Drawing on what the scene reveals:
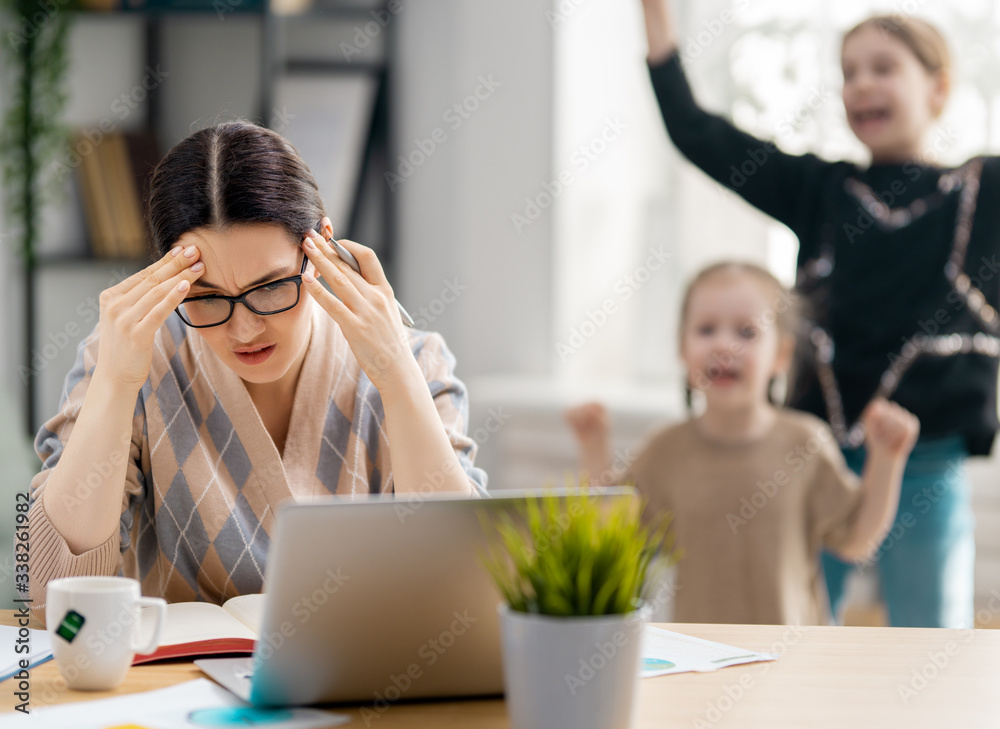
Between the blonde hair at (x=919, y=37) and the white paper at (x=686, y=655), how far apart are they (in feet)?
5.07

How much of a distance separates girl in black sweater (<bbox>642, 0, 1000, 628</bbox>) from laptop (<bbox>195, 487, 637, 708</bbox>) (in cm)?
149

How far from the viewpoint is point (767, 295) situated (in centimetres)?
219

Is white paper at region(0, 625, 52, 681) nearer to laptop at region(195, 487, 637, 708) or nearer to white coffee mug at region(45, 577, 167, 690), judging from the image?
white coffee mug at region(45, 577, 167, 690)

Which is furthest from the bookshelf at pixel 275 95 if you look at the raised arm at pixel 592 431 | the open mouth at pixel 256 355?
the open mouth at pixel 256 355

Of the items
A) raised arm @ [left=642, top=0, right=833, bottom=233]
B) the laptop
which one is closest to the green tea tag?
the laptop

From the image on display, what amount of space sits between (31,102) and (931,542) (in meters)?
2.56

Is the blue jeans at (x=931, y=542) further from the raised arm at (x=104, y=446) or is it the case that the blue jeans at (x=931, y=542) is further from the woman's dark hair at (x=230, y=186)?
the raised arm at (x=104, y=446)

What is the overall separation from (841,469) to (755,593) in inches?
11.8

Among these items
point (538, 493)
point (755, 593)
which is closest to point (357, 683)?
point (538, 493)

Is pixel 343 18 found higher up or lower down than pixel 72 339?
higher up

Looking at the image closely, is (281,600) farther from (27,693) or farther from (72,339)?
(72,339)

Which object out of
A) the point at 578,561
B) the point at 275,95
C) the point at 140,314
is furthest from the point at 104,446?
Answer: the point at 275,95

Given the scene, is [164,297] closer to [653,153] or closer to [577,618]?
[577,618]

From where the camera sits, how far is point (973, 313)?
208 centimetres
